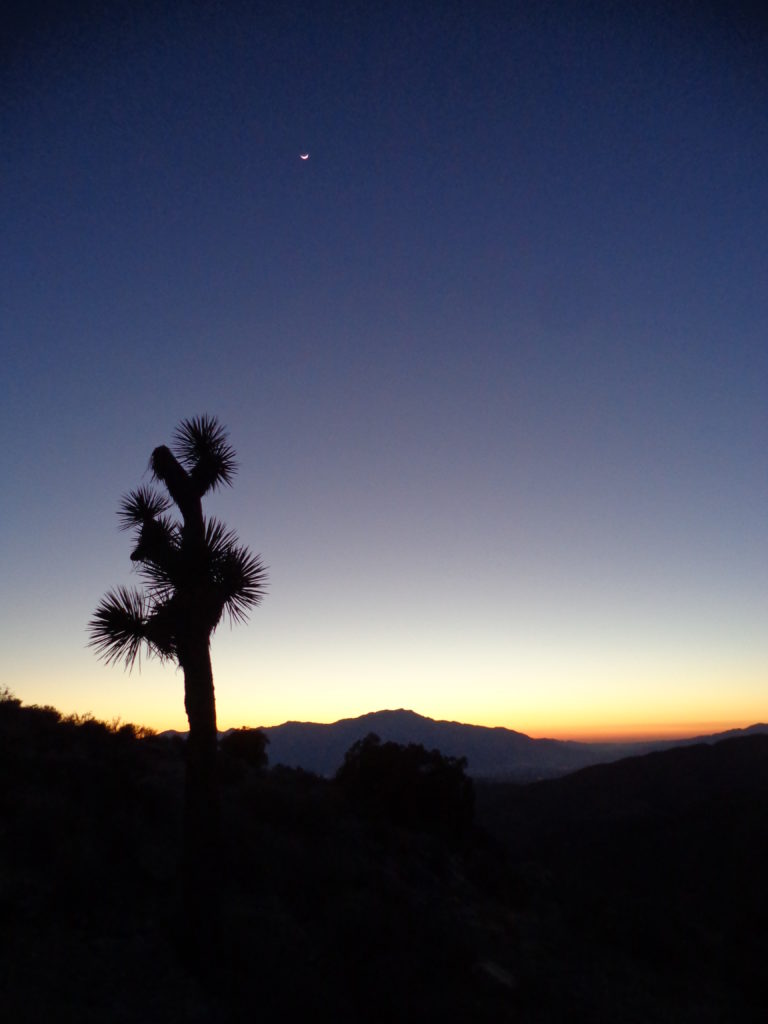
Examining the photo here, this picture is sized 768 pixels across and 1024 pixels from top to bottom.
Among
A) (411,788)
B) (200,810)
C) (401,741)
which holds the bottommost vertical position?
(411,788)

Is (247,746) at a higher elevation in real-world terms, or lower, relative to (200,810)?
higher

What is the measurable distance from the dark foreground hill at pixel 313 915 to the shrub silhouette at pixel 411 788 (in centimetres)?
62

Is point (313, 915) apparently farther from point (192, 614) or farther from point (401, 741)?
point (401, 741)

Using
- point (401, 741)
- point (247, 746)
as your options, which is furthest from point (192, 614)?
point (401, 741)

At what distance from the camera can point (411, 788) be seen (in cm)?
2631

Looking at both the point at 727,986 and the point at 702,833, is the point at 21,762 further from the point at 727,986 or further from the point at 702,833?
the point at 702,833

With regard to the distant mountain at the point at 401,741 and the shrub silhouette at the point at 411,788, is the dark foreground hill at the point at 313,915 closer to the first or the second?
the shrub silhouette at the point at 411,788

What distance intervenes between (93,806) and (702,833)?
30616 millimetres

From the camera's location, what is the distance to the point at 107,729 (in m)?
25.9

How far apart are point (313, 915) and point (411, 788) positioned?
42.9 feet

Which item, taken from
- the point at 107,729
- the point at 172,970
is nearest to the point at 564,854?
the point at 107,729

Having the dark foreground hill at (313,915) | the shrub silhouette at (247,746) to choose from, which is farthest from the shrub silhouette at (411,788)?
the shrub silhouette at (247,746)

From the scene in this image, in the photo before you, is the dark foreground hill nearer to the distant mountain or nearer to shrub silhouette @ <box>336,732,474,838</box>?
shrub silhouette @ <box>336,732,474,838</box>

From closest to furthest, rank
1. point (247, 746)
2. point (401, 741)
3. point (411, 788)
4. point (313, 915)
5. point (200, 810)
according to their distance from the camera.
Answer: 1. point (200, 810)
2. point (313, 915)
3. point (411, 788)
4. point (247, 746)
5. point (401, 741)
